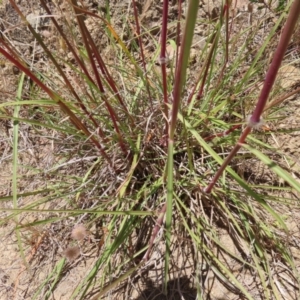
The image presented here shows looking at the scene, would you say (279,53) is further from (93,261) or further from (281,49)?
(93,261)

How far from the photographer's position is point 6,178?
4.04 ft

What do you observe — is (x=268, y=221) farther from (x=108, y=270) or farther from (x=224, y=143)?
(x=108, y=270)

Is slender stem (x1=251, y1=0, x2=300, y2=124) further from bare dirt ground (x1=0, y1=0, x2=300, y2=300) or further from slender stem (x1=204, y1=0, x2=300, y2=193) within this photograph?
bare dirt ground (x1=0, y1=0, x2=300, y2=300)

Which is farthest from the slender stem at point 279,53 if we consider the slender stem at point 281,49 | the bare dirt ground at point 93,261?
the bare dirt ground at point 93,261

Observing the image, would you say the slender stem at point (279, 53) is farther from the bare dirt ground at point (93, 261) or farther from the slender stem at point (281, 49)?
the bare dirt ground at point (93, 261)

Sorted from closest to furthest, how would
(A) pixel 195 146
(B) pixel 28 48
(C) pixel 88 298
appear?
Answer: (C) pixel 88 298, (A) pixel 195 146, (B) pixel 28 48

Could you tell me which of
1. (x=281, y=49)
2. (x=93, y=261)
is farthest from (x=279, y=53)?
(x=93, y=261)

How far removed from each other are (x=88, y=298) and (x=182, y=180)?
0.38 meters

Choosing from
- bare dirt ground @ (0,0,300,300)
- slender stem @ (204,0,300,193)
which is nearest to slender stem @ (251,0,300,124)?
slender stem @ (204,0,300,193)

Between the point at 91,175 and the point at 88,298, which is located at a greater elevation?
the point at 91,175

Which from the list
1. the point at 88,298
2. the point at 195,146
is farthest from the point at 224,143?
the point at 88,298

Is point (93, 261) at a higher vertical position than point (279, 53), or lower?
lower

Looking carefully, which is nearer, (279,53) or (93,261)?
(279,53)

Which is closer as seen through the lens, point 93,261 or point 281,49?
point 281,49
